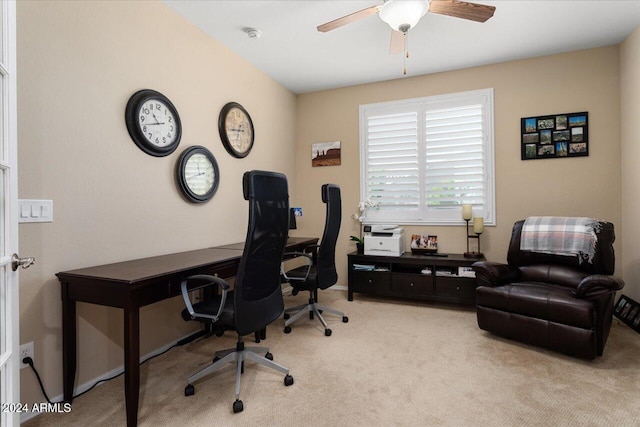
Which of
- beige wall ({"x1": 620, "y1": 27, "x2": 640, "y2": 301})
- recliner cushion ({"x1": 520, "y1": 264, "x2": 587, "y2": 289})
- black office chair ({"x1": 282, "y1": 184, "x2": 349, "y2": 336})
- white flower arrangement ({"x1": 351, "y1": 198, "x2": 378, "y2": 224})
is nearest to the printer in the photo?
white flower arrangement ({"x1": 351, "y1": 198, "x2": 378, "y2": 224})

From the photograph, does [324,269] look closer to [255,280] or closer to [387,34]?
[255,280]

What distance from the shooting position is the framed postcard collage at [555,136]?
3342 millimetres

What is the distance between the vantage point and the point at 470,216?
361cm

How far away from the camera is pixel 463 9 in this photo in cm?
213

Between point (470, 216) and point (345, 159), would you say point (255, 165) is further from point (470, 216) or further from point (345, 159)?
point (470, 216)

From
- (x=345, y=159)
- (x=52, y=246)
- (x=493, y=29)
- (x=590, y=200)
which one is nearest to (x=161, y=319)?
(x=52, y=246)

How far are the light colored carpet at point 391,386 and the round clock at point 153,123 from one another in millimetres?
1608

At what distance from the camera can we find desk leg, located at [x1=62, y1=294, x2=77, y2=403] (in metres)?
1.81

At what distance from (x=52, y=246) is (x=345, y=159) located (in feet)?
10.8

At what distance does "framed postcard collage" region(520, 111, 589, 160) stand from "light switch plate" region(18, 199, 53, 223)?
4.21m

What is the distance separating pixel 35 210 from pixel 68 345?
30.5 inches

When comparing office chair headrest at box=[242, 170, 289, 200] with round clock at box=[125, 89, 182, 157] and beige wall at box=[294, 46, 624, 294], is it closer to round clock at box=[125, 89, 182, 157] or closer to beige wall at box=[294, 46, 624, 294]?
round clock at box=[125, 89, 182, 157]

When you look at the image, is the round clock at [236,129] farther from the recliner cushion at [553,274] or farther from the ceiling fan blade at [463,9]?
the recliner cushion at [553,274]

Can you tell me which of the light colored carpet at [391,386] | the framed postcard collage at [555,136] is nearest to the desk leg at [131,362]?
the light colored carpet at [391,386]
